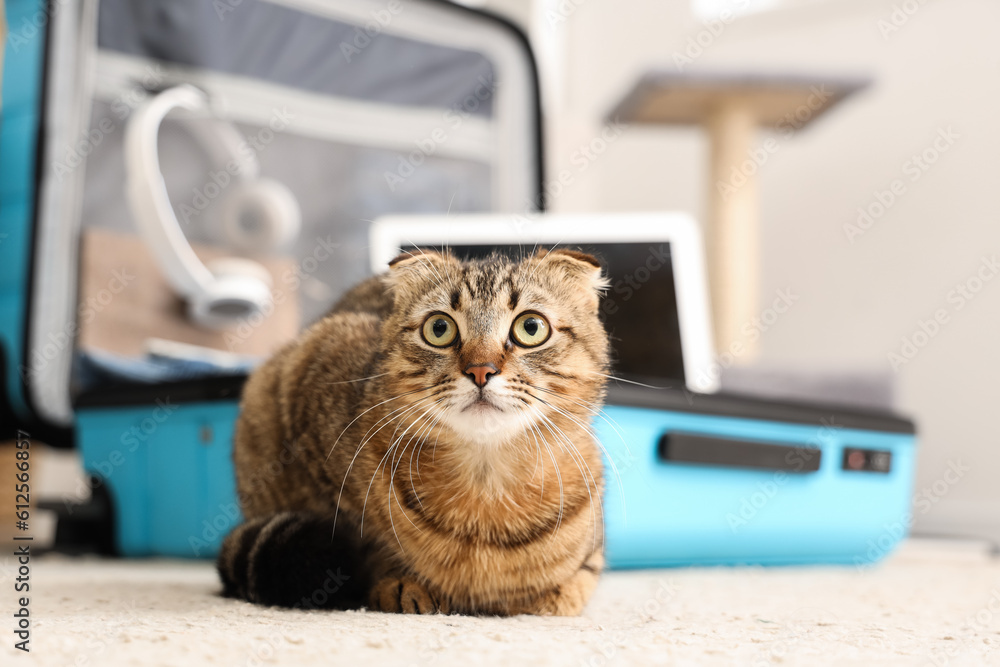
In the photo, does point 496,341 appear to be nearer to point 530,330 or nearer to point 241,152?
point 530,330

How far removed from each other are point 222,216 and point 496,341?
1.16 m

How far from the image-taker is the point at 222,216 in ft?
5.49

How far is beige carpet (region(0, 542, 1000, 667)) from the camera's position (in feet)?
1.73

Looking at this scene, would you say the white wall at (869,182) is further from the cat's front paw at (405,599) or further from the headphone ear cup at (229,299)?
the cat's front paw at (405,599)

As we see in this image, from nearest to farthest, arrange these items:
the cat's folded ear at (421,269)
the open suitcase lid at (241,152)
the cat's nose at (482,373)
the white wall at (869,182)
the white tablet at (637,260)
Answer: the cat's nose at (482,373)
the cat's folded ear at (421,269)
the white tablet at (637,260)
the open suitcase lid at (241,152)
the white wall at (869,182)

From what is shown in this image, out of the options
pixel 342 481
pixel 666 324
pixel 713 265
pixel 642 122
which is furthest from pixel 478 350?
pixel 642 122

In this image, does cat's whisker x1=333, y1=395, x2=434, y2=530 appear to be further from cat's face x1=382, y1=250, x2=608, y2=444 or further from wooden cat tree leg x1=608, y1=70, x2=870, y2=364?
wooden cat tree leg x1=608, y1=70, x2=870, y2=364

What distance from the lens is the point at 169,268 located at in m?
1.36

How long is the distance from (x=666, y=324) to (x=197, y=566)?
0.83 meters

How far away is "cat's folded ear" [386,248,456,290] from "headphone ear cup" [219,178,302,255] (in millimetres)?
949

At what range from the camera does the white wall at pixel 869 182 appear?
231 cm

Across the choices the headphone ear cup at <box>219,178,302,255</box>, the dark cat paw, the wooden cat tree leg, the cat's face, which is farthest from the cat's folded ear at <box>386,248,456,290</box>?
the wooden cat tree leg

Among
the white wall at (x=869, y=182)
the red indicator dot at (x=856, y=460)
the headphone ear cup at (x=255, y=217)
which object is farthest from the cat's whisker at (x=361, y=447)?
the white wall at (x=869, y=182)

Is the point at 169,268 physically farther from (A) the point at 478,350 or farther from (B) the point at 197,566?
(A) the point at 478,350
